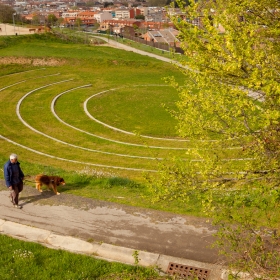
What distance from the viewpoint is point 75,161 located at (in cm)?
2284

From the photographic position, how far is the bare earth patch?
48.8m

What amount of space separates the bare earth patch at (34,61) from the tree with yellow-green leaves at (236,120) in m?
41.6

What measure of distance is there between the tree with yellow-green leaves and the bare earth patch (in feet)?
137

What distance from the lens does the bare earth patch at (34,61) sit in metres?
48.8

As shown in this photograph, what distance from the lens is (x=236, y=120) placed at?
10672 mm

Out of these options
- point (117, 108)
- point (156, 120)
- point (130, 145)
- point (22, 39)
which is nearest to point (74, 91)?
point (117, 108)

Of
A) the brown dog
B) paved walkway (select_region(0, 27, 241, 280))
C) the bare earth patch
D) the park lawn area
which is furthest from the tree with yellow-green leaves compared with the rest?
the bare earth patch

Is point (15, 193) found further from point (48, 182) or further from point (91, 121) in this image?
point (91, 121)

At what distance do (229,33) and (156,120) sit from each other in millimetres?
22629

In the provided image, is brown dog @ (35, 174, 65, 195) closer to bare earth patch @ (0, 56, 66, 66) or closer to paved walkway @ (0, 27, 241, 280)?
paved walkway @ (0, 27, 241, 280)

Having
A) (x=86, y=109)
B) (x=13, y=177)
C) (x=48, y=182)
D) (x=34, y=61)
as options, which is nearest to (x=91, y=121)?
(x=86, y=109)

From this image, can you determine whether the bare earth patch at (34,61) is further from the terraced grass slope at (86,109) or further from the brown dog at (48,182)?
the brown dog at (48,182)

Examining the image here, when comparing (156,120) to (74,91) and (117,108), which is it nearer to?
(117,108)

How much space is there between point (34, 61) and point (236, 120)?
4376cm
